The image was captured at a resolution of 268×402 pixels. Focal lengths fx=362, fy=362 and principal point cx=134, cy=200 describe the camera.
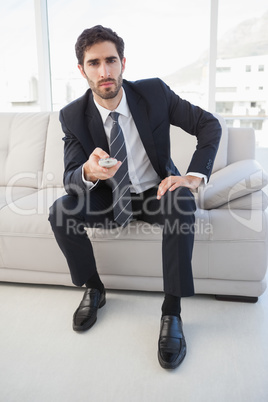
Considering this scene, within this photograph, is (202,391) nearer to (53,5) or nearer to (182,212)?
(182,212)

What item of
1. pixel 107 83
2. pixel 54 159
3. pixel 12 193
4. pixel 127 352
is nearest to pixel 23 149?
pixel 54 159

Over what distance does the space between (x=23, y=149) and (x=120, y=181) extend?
39.5 inches

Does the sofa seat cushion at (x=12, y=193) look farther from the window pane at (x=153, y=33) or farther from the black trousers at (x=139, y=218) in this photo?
the window pane at (x=153, y=33)

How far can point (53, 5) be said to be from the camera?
3.44 m

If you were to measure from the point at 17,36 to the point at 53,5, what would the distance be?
0.47 m

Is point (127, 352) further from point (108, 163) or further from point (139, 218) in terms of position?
point (108, 163)

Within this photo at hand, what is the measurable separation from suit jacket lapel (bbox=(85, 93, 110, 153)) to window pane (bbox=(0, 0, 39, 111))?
7.53ft

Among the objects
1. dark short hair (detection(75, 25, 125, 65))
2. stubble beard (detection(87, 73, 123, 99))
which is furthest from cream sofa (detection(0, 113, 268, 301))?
dark short hair (detection(75, 25, 125, 65))

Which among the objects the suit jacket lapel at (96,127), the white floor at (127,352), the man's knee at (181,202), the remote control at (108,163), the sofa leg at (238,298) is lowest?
the white floor at (127,352)

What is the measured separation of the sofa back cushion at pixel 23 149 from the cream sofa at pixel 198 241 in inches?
10.6

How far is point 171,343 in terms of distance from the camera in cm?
129

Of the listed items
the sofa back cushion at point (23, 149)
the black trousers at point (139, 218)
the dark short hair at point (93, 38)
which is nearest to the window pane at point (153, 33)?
the sofa back cushion at point (23, 149)

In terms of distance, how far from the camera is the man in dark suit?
Answer: 4.87ft

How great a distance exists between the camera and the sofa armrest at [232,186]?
161cm
